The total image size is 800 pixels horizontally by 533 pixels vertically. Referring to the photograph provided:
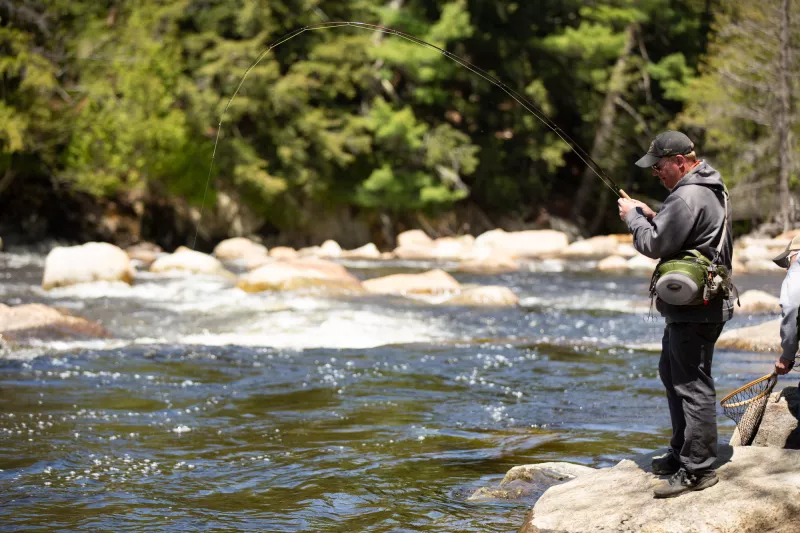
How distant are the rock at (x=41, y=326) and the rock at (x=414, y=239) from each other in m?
17.2

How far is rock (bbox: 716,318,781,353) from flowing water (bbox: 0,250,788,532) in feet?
1.05

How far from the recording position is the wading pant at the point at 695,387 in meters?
3.97

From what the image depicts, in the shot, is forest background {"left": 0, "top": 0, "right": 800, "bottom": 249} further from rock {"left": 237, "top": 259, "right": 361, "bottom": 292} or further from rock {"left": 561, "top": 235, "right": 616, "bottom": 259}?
rock {"left": 237, "top": 259, "right": 361, "bottom": 292}

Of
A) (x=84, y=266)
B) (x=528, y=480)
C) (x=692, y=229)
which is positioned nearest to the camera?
(x=692, y=229)

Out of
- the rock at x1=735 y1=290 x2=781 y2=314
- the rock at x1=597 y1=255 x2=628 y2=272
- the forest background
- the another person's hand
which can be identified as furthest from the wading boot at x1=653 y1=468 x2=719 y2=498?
the forest background

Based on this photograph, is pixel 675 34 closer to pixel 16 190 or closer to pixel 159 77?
pixel 159 77

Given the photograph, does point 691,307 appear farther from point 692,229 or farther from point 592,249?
point 592,249

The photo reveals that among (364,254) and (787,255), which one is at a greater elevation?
(364,254)

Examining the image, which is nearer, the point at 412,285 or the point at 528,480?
the point at 528,480

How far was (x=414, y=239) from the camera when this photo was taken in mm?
28531

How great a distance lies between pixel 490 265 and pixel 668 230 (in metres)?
17.1

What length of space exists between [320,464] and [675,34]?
97.7ft

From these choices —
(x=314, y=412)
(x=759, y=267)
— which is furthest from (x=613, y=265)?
(x=314, y=412)

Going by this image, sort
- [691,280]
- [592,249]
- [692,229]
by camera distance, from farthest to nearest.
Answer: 1. [592,249]
2. [692,229]
3. [691,280]
